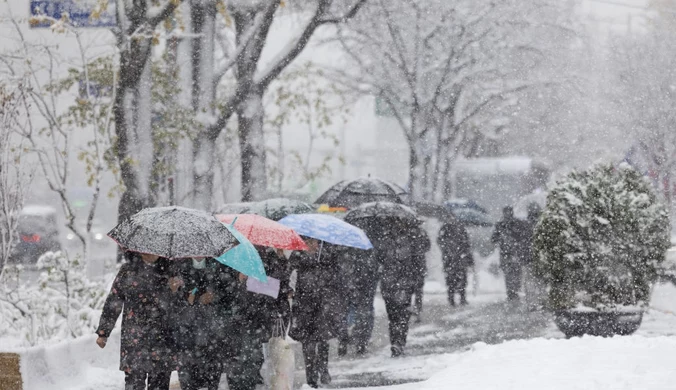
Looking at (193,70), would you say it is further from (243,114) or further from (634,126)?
(634,126)

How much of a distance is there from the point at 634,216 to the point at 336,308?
4.11 meters

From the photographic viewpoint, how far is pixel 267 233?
8.81 metres

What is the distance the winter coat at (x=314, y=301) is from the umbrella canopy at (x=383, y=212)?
10.2 feet

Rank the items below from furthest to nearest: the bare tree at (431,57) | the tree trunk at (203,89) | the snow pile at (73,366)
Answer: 1. the bare tree at (431,57)
2. the tree trunk at (203,89)
3. the snow pile at (73,366)

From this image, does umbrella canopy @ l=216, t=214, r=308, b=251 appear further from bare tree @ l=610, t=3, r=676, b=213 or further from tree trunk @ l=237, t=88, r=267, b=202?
bare tree @ l=610, t=3, r=676, b=213

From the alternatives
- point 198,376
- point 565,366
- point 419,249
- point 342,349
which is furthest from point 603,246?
point 198,376

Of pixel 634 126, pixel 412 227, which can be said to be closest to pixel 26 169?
pixel 412 227

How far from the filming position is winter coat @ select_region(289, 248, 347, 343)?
9812 mm

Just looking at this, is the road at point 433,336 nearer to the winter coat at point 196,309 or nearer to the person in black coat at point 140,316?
the winter coat at point 196,309

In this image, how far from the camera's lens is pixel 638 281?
1212 cm

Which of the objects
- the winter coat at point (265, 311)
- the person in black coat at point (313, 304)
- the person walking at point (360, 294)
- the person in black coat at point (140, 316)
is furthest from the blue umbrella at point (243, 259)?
the person walking at point (360, 294)

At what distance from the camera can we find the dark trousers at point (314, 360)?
387 inches

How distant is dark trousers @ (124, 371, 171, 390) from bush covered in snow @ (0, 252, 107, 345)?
2.86 metres

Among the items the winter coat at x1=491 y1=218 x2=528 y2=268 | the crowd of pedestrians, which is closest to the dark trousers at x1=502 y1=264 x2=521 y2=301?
the winter coat at x1=491 y1=218 x2=528 y2=268
